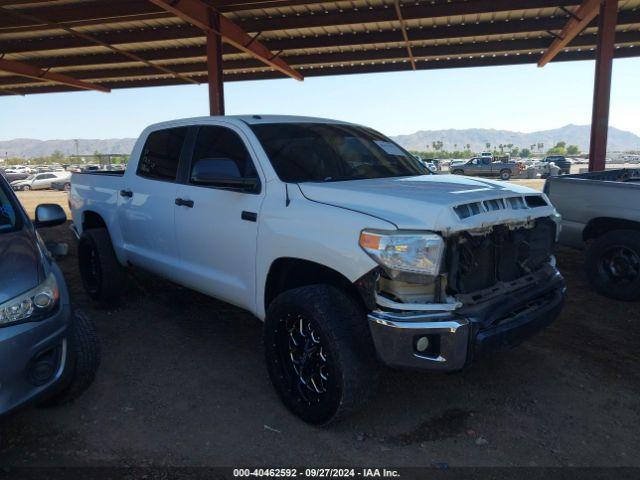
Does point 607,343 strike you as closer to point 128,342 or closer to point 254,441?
point 254,441

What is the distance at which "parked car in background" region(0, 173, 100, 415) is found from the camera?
→ 240 cm

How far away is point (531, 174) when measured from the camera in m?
39.8

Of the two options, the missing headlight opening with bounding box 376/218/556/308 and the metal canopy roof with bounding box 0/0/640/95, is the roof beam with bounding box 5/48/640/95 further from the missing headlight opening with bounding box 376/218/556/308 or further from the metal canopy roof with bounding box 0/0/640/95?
the missing headlight opening with bounding box 376/218/556/308

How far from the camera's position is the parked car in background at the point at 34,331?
2.40 metres

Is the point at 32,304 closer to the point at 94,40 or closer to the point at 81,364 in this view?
the point at 81,364

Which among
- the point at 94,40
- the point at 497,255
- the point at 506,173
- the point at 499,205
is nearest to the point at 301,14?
the point at 94,40

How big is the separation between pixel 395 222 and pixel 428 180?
1.05 meters

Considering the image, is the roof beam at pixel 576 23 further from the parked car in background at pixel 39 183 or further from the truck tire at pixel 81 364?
the parked car in background at pixel 39 183

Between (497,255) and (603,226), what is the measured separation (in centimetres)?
333

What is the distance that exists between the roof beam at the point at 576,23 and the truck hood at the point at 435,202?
27.5 ft

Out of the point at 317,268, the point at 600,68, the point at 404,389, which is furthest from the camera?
the point at 600,68

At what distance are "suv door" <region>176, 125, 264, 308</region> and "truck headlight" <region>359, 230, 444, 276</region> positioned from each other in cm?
105

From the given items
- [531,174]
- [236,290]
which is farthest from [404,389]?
[531,174]

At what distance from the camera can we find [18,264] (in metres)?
2.68
